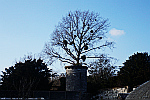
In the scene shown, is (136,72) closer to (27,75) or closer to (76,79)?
(76,79)

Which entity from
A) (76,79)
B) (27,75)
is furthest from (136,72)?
(27,75)

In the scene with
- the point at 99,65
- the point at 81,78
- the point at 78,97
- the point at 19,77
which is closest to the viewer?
the point at 78,97

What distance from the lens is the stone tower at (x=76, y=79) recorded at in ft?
82.7

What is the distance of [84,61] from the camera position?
2847 cm

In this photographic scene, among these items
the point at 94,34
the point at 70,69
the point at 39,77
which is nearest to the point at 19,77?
the point at 39,77

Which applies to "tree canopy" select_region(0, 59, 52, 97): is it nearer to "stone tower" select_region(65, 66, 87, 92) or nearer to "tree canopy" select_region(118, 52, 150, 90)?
"stone tower" select_region(65, 66, 87, 92)

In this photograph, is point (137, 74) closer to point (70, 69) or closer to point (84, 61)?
point (84, 61)

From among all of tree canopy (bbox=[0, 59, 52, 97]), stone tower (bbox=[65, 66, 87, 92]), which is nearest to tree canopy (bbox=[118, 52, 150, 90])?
stone tower (bbox=[65, 66, 87, 92])

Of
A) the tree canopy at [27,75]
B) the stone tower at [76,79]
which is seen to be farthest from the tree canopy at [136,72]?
the tree canopy at [27,75]

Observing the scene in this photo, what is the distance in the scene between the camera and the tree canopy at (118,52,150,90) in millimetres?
28438

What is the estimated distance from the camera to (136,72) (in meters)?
29.7

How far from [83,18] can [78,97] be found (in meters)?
9.79

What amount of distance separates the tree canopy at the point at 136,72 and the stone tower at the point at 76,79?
5795 millimetres

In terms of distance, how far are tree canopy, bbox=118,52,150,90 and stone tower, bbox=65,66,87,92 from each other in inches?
228
